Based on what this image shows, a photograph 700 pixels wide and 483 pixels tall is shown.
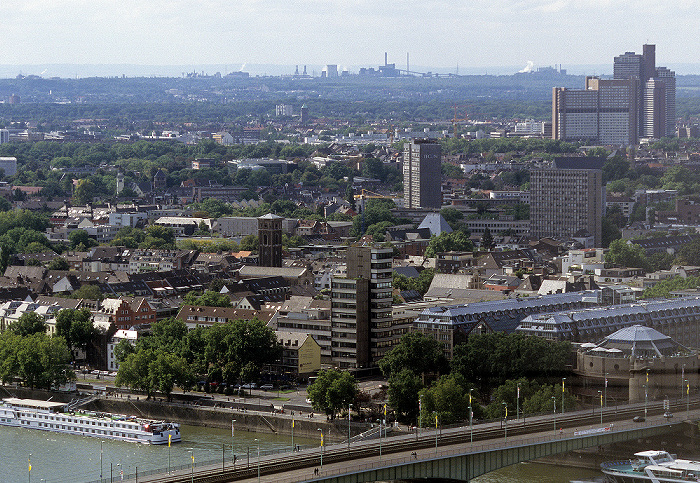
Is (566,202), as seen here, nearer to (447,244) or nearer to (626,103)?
(447,244)

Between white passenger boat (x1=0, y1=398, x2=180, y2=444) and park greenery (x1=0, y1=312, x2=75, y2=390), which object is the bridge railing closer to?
white passenger boat (x1=0, y1=398, x2=180, y2=444)

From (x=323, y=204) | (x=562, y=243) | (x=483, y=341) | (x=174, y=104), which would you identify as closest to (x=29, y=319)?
(x=483, y=341)

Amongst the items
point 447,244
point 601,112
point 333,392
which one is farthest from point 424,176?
point 333,392

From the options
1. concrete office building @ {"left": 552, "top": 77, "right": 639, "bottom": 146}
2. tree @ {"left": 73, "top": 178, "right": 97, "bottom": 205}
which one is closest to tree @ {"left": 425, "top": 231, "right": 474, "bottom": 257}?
tree @ {"left": 73, "top": 178, "right": 97, "bottom": 205}

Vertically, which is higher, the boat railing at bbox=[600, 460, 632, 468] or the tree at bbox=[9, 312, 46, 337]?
the tree at bbox=[9, 312, 46, 337]

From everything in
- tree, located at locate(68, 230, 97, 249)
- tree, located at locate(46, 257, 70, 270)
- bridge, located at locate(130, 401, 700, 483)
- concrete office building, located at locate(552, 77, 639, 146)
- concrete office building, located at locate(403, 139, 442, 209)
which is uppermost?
concrete office building, located at locate(552, 77, 639, 146)

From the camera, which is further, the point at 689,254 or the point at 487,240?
the point at 487,240
